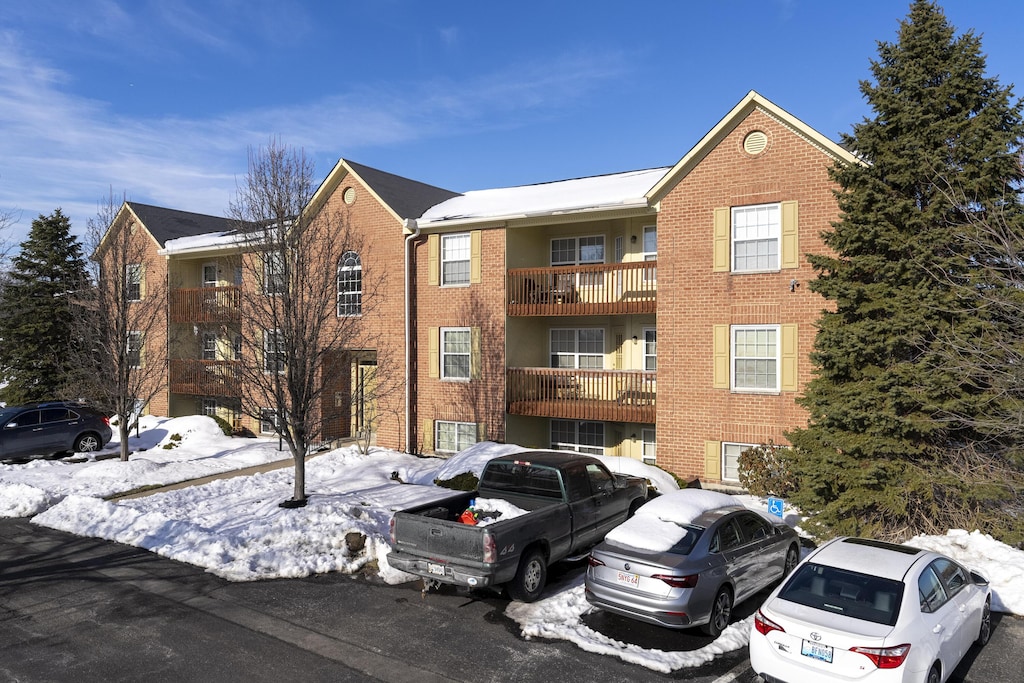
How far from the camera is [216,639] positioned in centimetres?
855

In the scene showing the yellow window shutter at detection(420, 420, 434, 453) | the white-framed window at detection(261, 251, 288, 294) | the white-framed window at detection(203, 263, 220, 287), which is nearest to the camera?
the white-framed window at detection(261, 251, 288, 294)

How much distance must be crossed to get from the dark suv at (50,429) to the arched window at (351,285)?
8.57 m

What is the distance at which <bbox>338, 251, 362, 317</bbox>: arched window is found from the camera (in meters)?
22.2

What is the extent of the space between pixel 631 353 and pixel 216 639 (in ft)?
45.8

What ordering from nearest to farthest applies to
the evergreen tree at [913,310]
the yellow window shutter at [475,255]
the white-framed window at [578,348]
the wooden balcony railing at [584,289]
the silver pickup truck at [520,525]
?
the silver pickup truck at [520,525]
the evergreen tree at [913,310]
the wooden balcony railing at [584,289]
the yellow window shutter at [475,255]
the white-framed window at [578,348]

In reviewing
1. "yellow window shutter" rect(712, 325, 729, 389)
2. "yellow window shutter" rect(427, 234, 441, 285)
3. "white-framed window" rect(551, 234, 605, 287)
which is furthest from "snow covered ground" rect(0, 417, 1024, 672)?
"white-framed window" rect(551, 234, 605, 287)

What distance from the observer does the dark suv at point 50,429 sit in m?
19.8

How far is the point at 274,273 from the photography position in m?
14.4

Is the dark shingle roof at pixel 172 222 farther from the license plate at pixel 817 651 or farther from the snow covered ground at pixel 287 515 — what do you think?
the license plate at pixel 817 651

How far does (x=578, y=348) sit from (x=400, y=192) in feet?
26.1

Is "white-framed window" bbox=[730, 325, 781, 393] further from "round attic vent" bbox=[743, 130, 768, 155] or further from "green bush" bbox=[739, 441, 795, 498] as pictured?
"round attic vent" bbox=[743, 130, 768, 155]

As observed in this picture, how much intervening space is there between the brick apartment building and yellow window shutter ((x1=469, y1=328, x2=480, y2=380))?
0.17 feet

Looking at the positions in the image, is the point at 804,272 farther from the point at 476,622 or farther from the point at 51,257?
the point at 51,257

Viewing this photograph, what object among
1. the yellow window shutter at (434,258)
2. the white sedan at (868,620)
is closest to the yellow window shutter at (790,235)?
the white sedan at (868,620)
